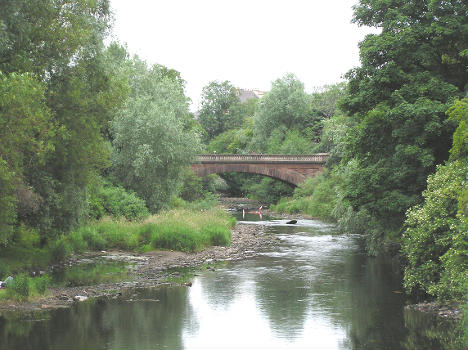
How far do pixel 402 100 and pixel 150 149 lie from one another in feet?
61.8

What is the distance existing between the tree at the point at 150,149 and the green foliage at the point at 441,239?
2057 cm

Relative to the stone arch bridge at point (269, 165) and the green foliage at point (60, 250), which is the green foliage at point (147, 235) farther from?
the stone arch bridge at point (269, 165)

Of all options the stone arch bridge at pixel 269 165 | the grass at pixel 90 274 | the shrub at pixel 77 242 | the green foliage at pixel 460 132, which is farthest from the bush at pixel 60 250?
the stone arch bridge at pixel 269 165

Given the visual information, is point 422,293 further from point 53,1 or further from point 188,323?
point 53,1

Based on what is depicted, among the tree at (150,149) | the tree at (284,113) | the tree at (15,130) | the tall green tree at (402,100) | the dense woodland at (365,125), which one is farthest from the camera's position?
the tree at (284,113)

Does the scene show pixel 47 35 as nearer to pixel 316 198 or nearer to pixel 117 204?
pixel 117 204

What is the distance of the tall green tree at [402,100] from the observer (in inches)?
851

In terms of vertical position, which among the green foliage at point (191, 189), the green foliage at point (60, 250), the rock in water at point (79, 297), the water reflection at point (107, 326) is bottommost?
the water reflection at point (107, 326)

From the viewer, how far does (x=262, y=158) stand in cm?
5884

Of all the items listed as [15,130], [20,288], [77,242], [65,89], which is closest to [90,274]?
[77,242]

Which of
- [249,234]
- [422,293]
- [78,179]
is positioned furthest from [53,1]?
[249,234]

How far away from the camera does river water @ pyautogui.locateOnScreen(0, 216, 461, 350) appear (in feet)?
50.8

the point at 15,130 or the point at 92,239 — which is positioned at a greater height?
the point at 15,130

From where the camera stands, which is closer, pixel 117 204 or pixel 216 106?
pixel 117 204
